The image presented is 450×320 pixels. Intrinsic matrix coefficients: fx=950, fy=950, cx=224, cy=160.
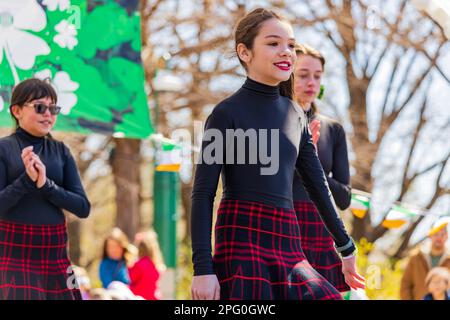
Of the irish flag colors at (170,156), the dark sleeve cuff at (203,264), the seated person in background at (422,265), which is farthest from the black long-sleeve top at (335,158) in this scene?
the seated person in background at (422,265)

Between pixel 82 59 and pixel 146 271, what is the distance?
2.81 m

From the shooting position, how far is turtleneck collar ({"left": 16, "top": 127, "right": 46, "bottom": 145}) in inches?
197

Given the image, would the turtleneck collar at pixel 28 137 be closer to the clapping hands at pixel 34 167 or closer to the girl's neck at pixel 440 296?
the clapping hands at pixel 34 167

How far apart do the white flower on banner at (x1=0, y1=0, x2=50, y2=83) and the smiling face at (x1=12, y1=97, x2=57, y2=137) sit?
5.16 ft

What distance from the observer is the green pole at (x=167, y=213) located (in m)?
11.3

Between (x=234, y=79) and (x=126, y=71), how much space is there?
6879mm

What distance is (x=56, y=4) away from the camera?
6848mm

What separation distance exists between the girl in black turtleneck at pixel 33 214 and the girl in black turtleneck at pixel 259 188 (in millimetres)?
1339

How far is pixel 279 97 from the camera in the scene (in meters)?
4.05

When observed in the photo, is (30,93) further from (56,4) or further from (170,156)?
(170,156)

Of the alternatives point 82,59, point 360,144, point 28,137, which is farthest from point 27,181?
point 360,144
